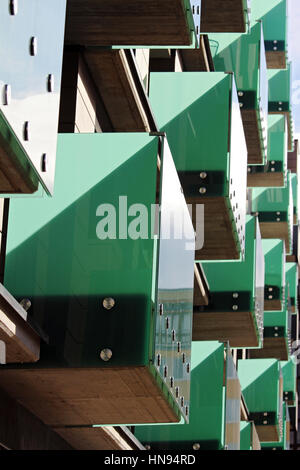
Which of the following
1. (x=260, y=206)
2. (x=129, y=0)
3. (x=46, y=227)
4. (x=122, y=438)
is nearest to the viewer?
(x=46, y=227)

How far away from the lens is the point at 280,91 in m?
33.0

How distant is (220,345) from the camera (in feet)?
54.6

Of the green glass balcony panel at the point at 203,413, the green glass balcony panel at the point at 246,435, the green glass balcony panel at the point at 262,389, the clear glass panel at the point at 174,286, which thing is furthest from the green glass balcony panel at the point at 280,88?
the clear glass panel at the point at 174,286

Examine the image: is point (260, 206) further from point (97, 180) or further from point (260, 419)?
point (97, 180)

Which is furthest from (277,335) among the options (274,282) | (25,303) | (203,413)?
(25,303)

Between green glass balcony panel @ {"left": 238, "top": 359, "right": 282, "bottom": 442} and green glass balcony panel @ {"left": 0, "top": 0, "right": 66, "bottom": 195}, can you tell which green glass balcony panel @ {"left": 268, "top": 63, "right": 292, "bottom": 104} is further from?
green glass balcony panel @ {"left": 0, "top": 0, "right": 66, "bottom": 195}

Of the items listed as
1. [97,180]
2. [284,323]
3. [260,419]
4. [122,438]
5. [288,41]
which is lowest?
[122,438]

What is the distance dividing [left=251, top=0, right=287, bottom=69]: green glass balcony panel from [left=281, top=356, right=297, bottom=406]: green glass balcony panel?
938 cm

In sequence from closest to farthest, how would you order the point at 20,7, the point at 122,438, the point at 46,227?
the point at 20,7 → the point at 46,227 → the point at 122,438

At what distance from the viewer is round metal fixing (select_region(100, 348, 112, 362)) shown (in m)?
9.47

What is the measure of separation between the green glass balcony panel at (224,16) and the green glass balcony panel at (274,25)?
9779mm

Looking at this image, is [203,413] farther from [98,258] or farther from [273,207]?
[273,207]

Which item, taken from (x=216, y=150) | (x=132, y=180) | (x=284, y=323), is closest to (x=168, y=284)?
(x=132, y=180)

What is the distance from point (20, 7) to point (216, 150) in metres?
9.45
